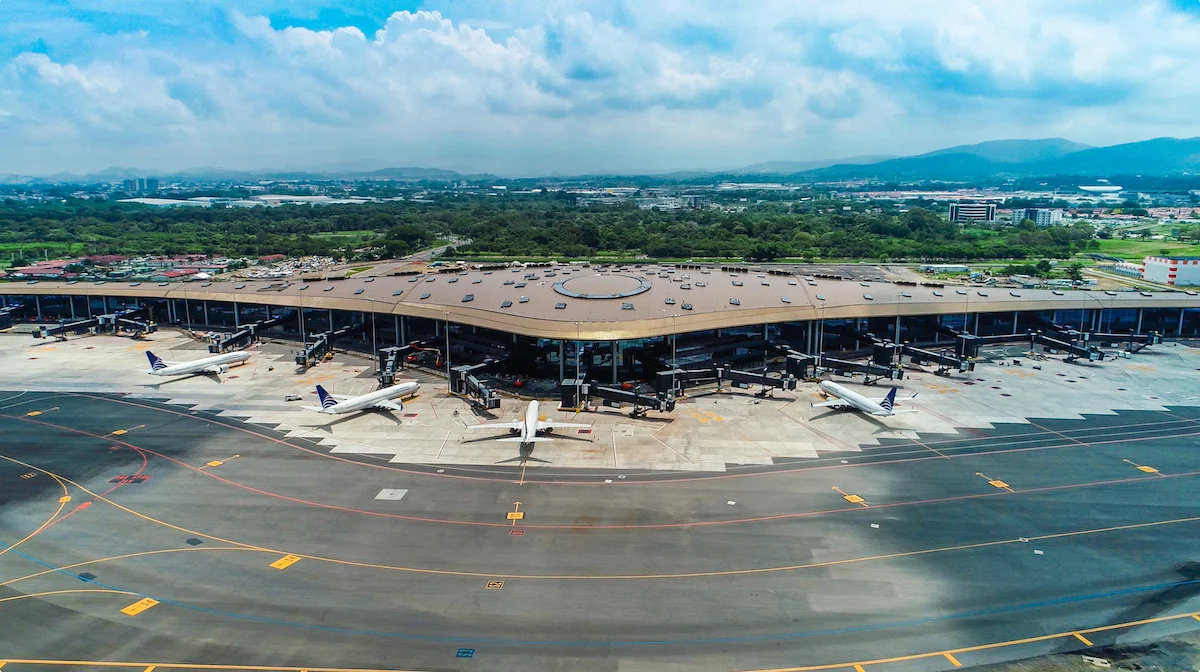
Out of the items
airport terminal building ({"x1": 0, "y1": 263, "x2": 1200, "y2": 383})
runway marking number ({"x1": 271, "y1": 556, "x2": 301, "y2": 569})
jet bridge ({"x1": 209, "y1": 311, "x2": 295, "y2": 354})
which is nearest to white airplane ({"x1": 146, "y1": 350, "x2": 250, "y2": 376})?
jet bridge ({"x1": 209, "y1": 311, "x2": 295, "y2": 354})

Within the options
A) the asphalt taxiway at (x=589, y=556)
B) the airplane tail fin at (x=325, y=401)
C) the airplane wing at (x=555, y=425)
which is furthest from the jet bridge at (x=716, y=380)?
the airplane tail fin at (x=325, y=401)

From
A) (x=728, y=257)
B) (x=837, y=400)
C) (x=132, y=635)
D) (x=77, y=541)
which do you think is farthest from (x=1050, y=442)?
(x=728, y=257)

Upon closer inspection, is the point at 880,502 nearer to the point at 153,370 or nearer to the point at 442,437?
the point at 442,437

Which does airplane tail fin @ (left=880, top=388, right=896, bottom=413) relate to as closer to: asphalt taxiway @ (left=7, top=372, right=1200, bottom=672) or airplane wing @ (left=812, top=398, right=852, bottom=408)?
airplane wing @ (left=812, top=398, right=852, bottom=408)

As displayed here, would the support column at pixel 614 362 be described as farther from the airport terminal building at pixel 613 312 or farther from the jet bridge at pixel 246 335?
the jet bridge at pixel 246 335

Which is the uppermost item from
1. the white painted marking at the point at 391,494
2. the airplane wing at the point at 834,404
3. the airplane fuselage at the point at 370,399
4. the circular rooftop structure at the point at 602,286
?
the circular rooftop structure at the point at 602,286

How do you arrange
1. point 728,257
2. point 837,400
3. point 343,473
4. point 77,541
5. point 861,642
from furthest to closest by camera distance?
point 728,257
point 837,400
point 343,473
point 77,541
point 861,642
